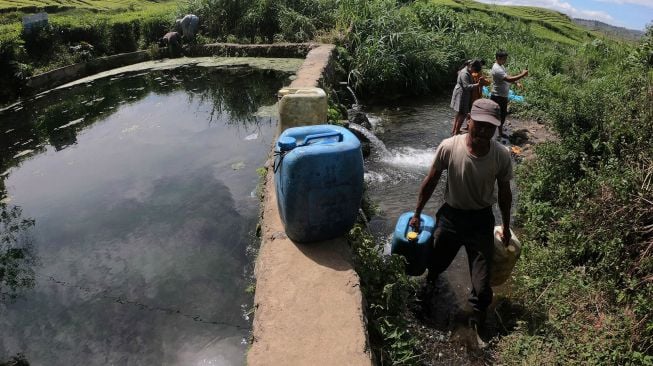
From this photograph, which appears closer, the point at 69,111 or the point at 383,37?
the point at 69,111

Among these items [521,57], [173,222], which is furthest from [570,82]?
[173,222]

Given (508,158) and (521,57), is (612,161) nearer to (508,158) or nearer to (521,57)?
(508,158)

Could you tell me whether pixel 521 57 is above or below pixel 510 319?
above

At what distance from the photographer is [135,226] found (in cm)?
516

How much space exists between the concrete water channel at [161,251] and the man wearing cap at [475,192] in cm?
86

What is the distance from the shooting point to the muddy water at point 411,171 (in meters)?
4.00

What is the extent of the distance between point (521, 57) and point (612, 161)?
28.6 feet

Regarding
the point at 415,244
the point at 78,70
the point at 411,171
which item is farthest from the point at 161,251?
the point at 78,70

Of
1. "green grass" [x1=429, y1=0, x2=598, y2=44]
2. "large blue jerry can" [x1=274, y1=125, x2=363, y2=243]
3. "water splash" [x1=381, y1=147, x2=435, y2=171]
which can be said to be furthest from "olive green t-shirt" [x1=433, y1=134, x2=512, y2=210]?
"green grass" [x1=429, y1=0, x2=598, y2=44]

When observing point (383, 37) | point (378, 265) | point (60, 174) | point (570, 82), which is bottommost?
point (60, 174)

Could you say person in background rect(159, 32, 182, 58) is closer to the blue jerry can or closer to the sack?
the blue jerry can

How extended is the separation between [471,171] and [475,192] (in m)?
0.16

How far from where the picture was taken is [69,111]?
9594 millimetres

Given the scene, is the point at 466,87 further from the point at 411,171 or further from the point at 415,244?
the point at 415,244
